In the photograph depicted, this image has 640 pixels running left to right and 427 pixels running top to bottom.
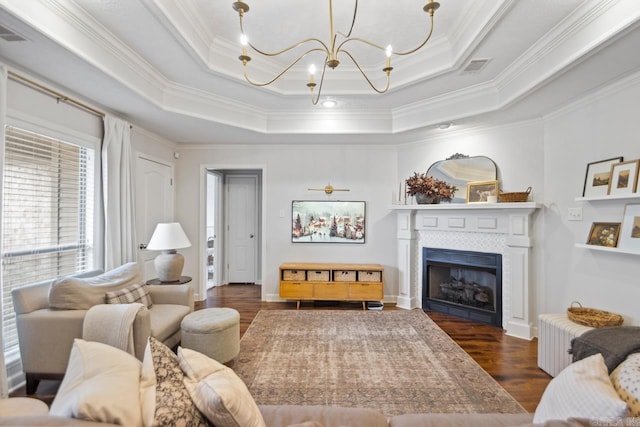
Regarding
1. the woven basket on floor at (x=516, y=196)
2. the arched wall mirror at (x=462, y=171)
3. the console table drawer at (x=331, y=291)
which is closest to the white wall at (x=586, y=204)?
the woven basket on floor at (x=516, y=196)

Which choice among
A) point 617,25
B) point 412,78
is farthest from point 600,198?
point 412,78

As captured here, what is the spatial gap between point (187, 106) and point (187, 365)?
2.94 meters

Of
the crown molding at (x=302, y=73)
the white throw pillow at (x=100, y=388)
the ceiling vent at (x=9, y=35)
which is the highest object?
the crown molding at (x=302, y=73)

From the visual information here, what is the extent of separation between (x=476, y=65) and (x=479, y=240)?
80.7 inches

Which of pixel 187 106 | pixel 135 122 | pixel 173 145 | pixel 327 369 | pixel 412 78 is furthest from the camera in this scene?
pixel 173 145

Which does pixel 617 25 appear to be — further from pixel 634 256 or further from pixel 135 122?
pixel 135 122

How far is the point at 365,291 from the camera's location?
13.6ft

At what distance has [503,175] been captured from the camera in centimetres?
362

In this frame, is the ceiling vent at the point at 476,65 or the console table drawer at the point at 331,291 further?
the console table drawer at the point at 331,291

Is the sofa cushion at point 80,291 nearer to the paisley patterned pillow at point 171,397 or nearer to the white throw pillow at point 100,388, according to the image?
the white throw pillow at point 100,388

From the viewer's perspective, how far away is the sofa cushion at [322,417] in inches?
49.4

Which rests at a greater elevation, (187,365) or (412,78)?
(412,78)

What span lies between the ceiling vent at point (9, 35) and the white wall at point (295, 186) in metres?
2.69

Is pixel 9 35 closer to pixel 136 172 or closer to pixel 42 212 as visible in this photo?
pixel 42 212
